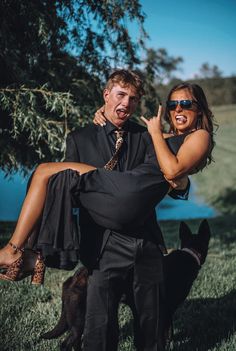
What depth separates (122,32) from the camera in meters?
7.23

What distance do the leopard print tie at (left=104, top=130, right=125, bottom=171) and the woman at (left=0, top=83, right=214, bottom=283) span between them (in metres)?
0.18

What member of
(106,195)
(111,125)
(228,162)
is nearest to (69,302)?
(106,195)

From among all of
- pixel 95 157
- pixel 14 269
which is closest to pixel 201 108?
pixel 95 157

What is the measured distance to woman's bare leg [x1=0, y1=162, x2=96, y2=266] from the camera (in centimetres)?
269

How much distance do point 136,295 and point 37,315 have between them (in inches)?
78.8

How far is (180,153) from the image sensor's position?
111 inches

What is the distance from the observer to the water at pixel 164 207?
17.2 m

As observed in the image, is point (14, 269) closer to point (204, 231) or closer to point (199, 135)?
point (199, 135)

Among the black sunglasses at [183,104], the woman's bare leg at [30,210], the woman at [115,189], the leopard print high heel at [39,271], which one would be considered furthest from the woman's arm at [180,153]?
the leopard print high heel at [39,271]

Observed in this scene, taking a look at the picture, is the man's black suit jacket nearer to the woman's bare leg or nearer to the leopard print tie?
the leopard print tie

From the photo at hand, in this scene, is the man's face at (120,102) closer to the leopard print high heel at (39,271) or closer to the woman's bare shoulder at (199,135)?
the woman's bare shoulder at (199,135)

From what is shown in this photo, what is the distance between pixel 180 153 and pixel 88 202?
728 millimetres

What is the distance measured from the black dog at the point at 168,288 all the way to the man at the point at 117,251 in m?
0.29

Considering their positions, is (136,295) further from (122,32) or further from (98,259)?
(122,32)
